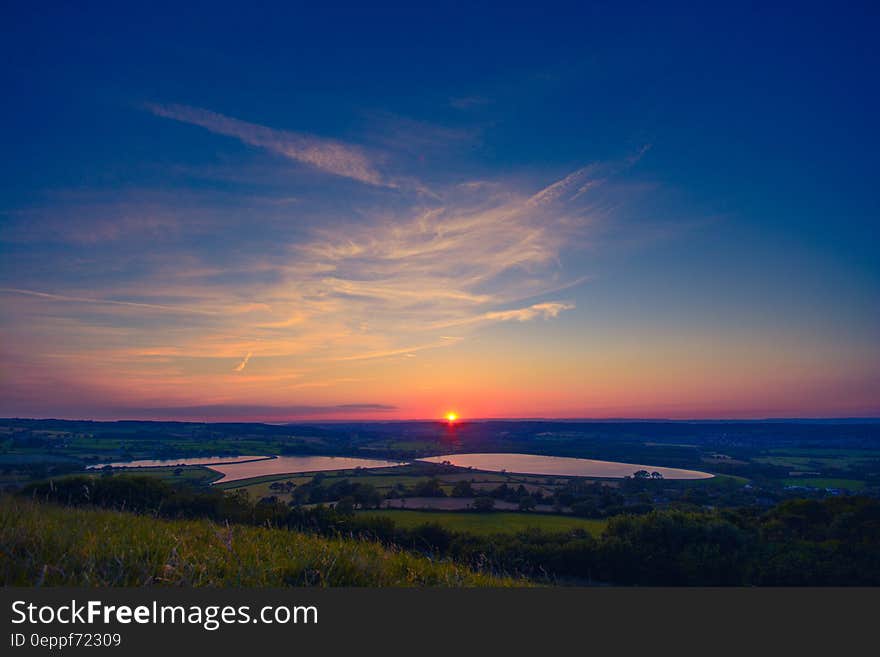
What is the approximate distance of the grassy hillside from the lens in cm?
448

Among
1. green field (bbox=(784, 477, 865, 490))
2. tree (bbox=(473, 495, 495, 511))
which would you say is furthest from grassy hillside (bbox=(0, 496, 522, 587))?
green field (bbox=(784, 477, 865, 490))

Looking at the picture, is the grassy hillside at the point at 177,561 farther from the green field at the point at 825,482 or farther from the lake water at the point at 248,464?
the green field at the point at 825,482

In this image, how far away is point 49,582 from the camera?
431cm

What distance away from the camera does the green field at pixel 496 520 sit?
3734cm

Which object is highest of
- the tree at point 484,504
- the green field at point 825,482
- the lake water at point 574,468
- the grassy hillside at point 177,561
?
the grassy hillside at point 177,561

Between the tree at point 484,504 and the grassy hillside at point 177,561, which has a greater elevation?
the grassy hillside at point 177,561

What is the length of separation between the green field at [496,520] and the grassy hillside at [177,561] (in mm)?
31835

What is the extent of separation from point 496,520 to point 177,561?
42344 millimetres

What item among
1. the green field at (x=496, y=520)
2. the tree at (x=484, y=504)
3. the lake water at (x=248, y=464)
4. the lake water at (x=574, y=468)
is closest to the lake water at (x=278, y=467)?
the lake water at (x=248, y=464)

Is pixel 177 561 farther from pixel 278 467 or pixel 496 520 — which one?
pixel 278 467

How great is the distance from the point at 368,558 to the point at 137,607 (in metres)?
2.67

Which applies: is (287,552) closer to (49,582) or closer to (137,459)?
(49,582)

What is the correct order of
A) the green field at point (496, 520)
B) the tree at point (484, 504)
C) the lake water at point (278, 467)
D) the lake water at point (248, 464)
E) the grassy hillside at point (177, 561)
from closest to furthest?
the grassy hillside at point (177, 561)
the green field at point (496, 520)
the tree at point (484, 504)
the lake water at point (248, 464)
the lake water at point (278, 467)

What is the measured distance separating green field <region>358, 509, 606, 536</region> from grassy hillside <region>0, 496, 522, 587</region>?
31.8 meters
